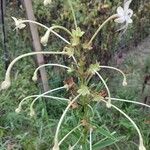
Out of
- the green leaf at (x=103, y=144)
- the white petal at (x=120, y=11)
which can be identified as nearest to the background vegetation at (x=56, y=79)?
the green leaf at (x=103, y=144)

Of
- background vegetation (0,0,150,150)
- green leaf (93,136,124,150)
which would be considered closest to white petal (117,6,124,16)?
green leaf (93,136,124,150)

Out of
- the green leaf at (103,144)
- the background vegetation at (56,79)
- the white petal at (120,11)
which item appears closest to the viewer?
the white petal at (120,11)

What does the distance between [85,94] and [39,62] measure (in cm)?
131

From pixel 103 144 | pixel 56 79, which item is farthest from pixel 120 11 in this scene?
pixel 56 79

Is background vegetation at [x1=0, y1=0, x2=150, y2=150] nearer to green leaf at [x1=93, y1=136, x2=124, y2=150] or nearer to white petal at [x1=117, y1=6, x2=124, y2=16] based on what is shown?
green leaf at [x1=93, y1=136, x2=124, y2=150]

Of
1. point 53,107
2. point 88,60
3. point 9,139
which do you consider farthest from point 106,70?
point 9,139

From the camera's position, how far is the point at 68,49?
164 centimetres

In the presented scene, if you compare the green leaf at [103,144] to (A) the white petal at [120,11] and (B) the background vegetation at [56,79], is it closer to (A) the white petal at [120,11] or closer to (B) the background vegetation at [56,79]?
(B) the background vegetation at [56,79]

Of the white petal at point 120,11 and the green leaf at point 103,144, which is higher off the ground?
the white petal at point 120,11

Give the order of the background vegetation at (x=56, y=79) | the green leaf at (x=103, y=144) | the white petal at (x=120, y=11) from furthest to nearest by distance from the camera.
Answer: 1. the background vegetation at (x=56, y=79)
2. the green leaf at (x=103, y=144)
3. the white petal at (x=120, y=11)

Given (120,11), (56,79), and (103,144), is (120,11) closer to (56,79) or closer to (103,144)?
(103,144)

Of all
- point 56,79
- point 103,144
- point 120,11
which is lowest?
point 103,144

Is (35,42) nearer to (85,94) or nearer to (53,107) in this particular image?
(53,107)

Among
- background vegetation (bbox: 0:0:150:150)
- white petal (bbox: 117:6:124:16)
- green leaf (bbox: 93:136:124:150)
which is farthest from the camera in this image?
background vegetation (bbox: 0:0:150:150)
